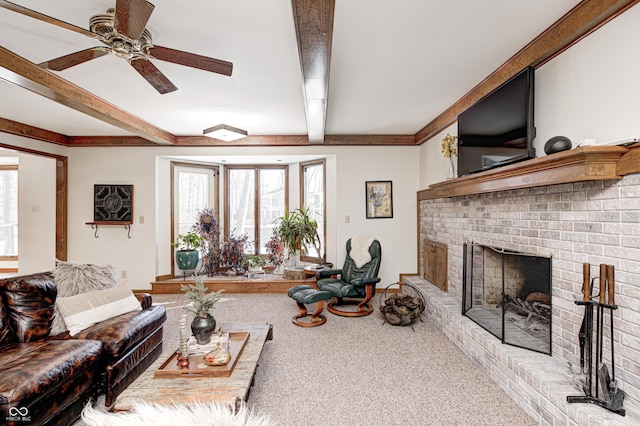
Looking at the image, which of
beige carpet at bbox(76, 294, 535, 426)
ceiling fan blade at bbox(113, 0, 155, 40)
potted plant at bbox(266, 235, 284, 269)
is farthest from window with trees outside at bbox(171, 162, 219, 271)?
ceiling fan blade at bbox(113, 0, 155, 40)

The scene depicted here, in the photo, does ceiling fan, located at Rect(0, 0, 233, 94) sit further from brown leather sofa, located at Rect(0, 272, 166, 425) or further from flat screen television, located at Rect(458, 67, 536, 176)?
flat screen television, located at Rect(458, 67, 536, 176)

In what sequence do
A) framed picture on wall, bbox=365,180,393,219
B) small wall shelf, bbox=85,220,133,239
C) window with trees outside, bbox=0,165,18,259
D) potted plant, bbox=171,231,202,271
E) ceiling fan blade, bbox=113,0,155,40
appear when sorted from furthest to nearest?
window with trees outside, bbox=0,165,18,259, potted plant, bbox=171,231,202,271, framed picture on wall, bbox=365,180,393,219, small wall shelf, bbox=85,220,133,239, ceiling fan blade, bbox=113,0,155,40

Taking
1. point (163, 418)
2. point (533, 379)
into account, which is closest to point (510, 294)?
point (533, 379)

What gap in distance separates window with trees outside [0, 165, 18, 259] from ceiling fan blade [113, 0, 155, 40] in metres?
7.04

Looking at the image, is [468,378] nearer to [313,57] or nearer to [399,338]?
[399,338]

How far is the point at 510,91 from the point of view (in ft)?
8.27

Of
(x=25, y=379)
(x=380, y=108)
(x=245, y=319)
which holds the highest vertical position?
(x=380, y=108)

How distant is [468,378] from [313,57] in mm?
2761

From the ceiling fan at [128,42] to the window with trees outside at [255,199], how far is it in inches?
161

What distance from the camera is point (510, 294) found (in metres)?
2.80

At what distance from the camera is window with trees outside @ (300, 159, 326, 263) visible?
5742 mm

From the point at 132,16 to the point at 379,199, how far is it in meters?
4.24

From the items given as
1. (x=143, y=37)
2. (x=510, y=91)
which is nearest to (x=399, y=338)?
(x=510, y=91)

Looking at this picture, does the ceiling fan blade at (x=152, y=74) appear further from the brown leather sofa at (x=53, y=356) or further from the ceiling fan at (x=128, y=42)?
the brown leather sofa at (x=53, y=356)
